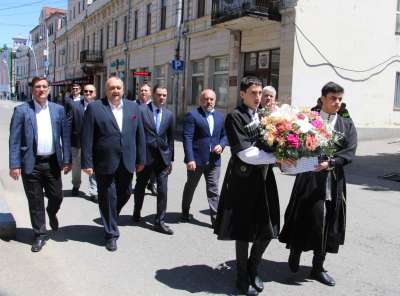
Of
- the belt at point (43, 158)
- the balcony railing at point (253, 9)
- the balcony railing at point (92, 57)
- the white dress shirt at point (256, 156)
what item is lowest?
the belt at point (43, 158)

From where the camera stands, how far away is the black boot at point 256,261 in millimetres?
4326

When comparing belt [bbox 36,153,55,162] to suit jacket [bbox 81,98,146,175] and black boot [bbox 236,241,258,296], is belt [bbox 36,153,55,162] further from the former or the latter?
black boot [bbox 236,241,258,296]

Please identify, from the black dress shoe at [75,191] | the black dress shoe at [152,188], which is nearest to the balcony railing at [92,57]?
the black dress shoe at [152,188]

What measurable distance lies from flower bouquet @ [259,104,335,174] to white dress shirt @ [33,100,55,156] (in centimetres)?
254

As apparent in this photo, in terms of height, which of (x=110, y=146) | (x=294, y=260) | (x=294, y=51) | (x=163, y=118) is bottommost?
(x=294, y=260)

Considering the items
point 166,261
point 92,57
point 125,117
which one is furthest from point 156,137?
point 92,57

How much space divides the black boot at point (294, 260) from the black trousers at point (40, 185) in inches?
106

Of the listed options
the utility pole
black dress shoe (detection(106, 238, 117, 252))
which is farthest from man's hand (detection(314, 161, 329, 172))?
the utility pole

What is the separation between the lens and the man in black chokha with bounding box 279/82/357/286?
4.49m

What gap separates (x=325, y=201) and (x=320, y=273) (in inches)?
27.6

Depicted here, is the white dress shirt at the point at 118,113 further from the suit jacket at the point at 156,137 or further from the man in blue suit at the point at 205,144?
the man in blue suit at the point at 205,144

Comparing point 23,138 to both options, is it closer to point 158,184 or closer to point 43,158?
point 43,158

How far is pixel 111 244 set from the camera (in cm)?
548

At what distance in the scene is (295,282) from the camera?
4621mm
